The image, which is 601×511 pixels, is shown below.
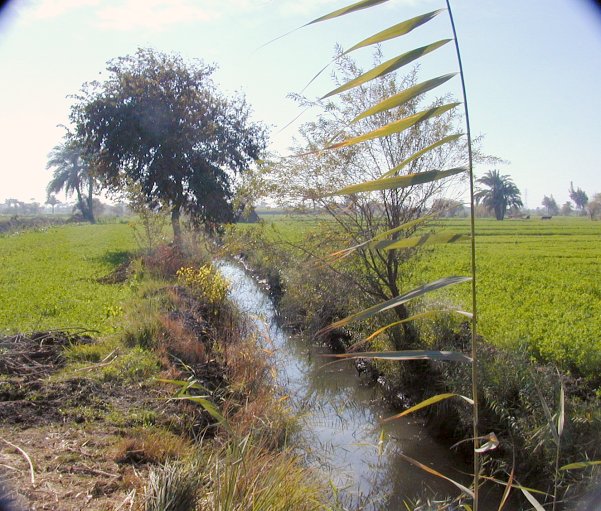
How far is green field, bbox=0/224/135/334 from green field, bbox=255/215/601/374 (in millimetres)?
3726

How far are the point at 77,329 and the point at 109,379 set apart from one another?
220 centimetres

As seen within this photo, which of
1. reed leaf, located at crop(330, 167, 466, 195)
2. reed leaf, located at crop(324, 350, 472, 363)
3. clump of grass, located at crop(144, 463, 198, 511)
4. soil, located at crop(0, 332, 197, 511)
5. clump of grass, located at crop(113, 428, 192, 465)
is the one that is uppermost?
reed leaf, located at crop(330, 167, 466, 195)

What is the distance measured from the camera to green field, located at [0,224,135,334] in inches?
372

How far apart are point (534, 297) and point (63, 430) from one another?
909 cm

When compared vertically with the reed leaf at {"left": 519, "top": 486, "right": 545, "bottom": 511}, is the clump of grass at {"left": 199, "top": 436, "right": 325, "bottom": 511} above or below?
below

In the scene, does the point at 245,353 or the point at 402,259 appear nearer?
the point at 245,353

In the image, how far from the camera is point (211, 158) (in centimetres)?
2472

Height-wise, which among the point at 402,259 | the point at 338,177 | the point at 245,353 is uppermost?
the point at 338,177

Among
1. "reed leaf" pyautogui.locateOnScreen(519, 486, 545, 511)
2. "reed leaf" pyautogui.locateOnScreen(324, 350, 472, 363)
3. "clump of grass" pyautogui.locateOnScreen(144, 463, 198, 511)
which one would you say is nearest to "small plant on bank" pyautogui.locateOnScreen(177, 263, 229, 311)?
"clump of grass" pyautogui.locateOnScreen(144, 463, 198, 511)

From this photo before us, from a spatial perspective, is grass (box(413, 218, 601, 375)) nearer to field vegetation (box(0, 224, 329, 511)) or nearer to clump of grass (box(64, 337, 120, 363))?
field vegetation (box(0, 224, 329, 511))

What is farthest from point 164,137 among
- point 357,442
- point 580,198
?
point 580,198

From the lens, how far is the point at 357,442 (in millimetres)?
6746

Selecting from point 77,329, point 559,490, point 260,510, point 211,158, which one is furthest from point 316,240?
point 211,158

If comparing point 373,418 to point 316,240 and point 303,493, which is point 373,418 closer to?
point 316,240
